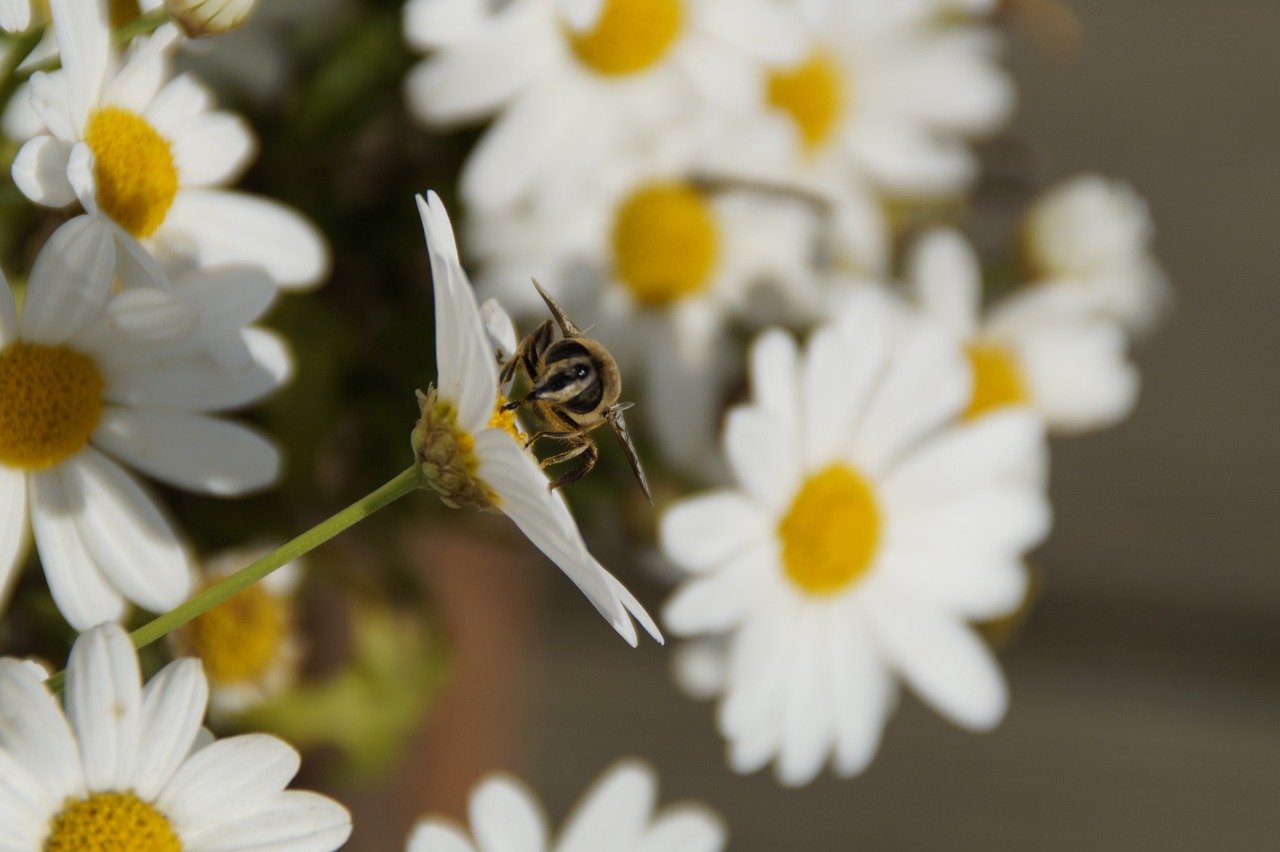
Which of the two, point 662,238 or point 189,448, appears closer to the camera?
point 189,448

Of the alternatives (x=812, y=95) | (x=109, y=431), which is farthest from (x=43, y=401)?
(x=812, y=95)

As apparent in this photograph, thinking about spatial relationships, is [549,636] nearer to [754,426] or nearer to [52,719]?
[754,426]

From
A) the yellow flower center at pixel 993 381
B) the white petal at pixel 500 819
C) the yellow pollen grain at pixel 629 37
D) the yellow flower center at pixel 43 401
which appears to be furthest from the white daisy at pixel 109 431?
the yellow flower center at pixel 993 381

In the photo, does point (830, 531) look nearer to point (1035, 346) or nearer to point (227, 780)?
point (1035, 346)

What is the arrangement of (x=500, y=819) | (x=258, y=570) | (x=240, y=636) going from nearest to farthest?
(x=258, y=570), (x=500, y=819), (x=240, y=636)

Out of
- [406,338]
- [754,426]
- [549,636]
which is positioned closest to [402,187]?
[406,338]

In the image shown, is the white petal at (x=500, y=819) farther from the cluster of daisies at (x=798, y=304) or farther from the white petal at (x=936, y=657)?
the white petal at (x=936, y=657)
